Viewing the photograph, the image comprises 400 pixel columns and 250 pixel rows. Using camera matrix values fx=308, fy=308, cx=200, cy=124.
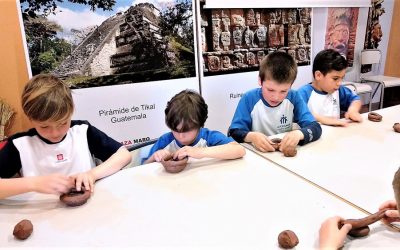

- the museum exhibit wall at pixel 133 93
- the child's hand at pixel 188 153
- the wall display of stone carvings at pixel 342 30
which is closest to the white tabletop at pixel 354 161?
the child's hand at pixel 188 153

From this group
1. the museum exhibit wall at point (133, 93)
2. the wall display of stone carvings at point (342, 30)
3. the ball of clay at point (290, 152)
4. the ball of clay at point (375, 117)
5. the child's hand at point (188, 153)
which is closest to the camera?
the child's hand at point (188, 153)

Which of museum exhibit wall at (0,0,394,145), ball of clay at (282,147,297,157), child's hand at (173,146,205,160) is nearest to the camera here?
child's hand at (173,146,205,160)

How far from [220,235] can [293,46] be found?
2.93m

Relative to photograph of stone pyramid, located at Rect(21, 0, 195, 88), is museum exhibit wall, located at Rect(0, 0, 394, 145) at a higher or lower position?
lower

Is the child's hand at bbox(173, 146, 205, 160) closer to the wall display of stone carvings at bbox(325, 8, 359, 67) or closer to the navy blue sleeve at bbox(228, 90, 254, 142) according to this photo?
the navy blue sleeve at bbox(228, 90, 254, 142)

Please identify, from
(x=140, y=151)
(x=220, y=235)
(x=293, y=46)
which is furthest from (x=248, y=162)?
(x=293, y=46)

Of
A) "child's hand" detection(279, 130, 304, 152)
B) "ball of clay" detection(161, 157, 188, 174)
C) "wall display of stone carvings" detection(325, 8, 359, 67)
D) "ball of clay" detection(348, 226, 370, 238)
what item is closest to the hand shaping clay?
"ball of clay" detection(161, 157, 188, 174)

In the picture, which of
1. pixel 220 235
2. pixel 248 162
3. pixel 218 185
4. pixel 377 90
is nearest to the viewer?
pixel 220 235

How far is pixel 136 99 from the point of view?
262 cm

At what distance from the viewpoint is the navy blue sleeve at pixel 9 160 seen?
1.10 m

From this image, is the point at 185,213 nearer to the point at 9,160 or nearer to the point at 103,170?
the point at 103,170

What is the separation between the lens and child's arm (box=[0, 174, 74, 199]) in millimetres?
893

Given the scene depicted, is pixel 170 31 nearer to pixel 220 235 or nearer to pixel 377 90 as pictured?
pixel 220 235

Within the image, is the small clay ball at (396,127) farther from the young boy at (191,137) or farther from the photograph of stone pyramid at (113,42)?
the photograph of stone pyramid at (113,42)
